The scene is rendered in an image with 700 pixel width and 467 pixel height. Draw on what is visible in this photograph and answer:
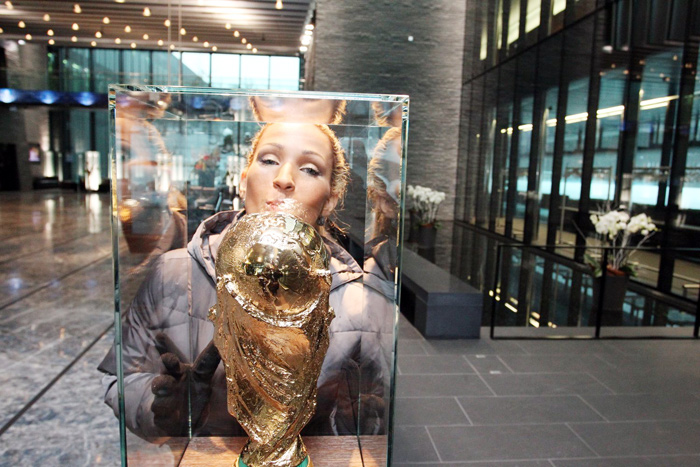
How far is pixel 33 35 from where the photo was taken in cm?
1120

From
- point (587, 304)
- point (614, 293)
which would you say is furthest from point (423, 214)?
point (614, 293)

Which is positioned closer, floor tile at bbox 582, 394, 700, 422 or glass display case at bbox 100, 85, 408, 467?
glass display case at bbox 100, 85, 408, 467

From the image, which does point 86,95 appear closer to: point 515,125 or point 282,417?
point 515,125

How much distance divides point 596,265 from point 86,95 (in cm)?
1460

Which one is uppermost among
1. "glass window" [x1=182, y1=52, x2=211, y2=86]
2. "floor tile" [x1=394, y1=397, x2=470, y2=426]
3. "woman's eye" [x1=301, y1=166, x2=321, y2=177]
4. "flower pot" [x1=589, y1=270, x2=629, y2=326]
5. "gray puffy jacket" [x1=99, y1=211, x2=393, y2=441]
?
"glass window" [x1=182, y1=52, x2=211, y2=86]

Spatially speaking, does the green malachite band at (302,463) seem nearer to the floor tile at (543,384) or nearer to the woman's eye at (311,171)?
the woman's eye at (311,171)

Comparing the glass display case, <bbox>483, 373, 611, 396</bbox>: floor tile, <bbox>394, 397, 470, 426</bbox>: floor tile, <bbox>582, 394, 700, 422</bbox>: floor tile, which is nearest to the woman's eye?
the glass display case

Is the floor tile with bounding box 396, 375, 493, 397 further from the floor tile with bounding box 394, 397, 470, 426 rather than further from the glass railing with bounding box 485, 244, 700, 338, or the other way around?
the glass railing with bounding box 485, 244, 700, 338

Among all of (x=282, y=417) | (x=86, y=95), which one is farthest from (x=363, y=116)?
(x=86, y=95)

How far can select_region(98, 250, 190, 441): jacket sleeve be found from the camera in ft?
4.78

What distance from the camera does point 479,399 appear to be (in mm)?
3133

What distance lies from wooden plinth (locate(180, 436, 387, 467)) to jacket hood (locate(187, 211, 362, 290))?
1.78 ft

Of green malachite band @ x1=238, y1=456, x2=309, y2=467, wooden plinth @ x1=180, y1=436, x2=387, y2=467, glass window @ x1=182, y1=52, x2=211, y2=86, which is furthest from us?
glass window @ x1=182, y1=52, x2=211, y2=86

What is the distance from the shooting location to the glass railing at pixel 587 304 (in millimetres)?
4473
